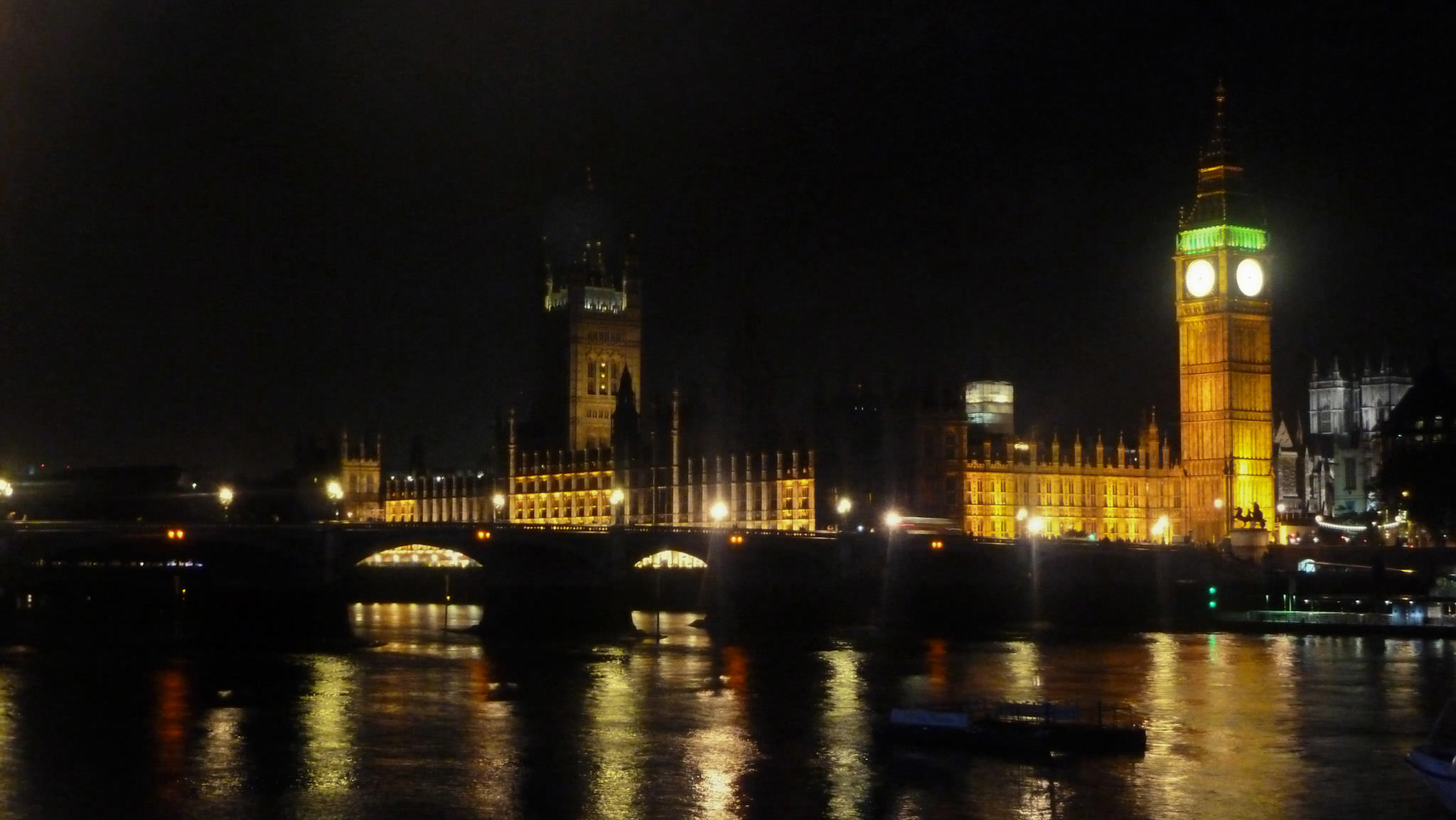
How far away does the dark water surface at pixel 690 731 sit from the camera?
1693 inches

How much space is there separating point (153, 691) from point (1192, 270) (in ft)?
254

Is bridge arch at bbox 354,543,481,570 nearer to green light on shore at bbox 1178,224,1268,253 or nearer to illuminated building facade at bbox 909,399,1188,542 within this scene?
illuminated building facade at bbox 909,399,1188,542

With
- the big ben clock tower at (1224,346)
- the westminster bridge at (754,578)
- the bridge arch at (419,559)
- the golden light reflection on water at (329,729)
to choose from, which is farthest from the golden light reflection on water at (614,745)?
the bridge arch at (419,559)

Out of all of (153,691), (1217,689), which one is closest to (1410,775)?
(1217,689)

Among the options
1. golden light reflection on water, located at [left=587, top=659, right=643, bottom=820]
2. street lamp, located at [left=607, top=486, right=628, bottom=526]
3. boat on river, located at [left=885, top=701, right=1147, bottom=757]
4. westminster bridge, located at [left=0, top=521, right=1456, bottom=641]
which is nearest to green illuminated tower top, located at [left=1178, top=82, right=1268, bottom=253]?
westminster bridge, located at [left=0, top=521, right=1456, bottom=641]

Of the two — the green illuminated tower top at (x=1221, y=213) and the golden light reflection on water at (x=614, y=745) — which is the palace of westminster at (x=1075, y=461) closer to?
the green illuminated tower top at (x=1221, y=213)

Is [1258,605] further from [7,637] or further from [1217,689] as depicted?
[7,637]

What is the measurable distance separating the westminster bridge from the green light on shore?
76.5 ft

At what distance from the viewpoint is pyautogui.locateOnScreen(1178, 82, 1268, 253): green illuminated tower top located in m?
124

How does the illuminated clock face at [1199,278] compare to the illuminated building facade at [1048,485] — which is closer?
the illuminated building facade at [1048,485]

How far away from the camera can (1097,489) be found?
129 metres

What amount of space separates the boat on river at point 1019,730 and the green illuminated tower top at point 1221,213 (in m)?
77.8

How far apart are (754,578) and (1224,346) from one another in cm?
3495

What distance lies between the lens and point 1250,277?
125438 millimetres
